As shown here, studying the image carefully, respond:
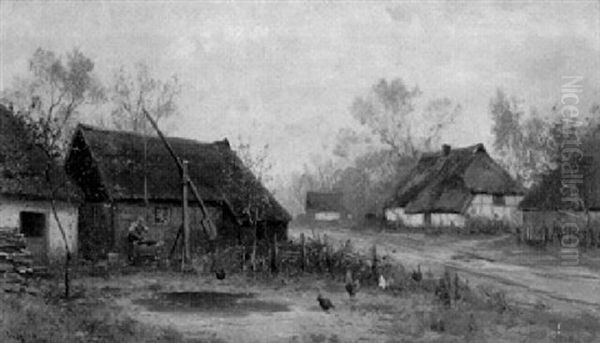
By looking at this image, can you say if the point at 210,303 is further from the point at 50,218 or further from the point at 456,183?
the point at 456,183

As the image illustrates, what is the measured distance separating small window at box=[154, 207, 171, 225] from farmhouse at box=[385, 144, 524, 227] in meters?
25.2

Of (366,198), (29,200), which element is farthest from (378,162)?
(29,200)

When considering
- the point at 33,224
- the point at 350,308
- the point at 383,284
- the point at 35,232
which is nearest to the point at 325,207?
the point at 33,224

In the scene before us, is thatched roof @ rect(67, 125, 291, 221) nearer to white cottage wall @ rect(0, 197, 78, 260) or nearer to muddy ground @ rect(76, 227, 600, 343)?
white cottage wall @ rect(0, 197, 78, 260)

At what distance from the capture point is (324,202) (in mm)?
84875

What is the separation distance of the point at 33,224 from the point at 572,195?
2669 centimetres

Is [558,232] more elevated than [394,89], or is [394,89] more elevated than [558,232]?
[394,89]

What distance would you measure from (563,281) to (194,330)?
13368 mm

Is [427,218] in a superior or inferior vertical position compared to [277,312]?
superior

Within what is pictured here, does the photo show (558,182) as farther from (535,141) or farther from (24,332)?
(24,332)

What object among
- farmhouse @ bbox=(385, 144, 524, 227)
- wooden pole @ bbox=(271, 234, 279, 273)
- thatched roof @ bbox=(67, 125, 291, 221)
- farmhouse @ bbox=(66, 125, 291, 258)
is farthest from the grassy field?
farmhouse @ bbox=(385, 144, 524, 227)

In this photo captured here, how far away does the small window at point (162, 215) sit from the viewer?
28797 millimetres

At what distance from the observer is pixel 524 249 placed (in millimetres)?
32125

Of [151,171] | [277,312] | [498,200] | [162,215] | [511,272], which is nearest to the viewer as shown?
[277,312]
